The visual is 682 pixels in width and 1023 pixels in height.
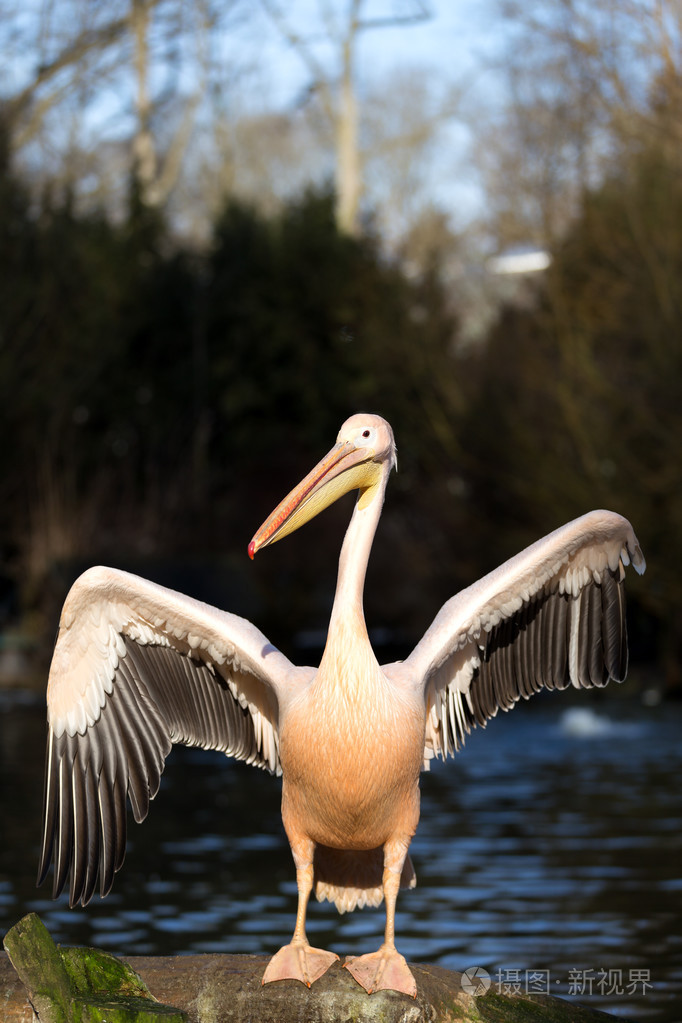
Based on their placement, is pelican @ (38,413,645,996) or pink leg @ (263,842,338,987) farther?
pelican @ (38,413,645,996)

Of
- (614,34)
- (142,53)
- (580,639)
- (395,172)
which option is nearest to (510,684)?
(580,639)

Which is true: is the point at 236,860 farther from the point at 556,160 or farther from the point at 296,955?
the point at 556,160

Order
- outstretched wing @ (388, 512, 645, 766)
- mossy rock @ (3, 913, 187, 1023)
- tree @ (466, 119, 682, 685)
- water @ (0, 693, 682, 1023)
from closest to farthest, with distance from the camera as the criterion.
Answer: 1. mossy rock @ (3, 913, 187, 1023)
2. outstretched wing @ (388, 512, 645, 766)
3. water @ (0, 693, 682, 1023)
4. tree @ (466, 119, 682, 685)

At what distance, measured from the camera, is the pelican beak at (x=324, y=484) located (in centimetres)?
446

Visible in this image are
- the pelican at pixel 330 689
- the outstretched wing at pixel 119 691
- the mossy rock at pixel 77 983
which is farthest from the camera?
the outstretched wing at pixel 119 691

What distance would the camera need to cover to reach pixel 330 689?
4.32m

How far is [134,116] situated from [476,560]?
14.3m

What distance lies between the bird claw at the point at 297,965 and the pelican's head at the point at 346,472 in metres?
1.27

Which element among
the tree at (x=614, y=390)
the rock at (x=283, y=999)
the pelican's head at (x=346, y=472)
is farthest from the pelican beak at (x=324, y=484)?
the tree at (x=614, y=390)

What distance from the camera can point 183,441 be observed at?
1981 centimetres

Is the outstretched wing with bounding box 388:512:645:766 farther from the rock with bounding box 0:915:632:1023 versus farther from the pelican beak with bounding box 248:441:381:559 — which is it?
the rock with bounding box 0:915:632:1023

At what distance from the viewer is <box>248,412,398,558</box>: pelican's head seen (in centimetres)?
449

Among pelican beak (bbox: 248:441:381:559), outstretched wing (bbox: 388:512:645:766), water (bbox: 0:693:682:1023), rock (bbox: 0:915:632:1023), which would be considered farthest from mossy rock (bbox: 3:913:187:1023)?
water (bbox: 0:693:682:1023)

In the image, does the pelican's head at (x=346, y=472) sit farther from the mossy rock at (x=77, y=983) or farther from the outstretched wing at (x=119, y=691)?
the mossy rock at (x=77, y=983)
